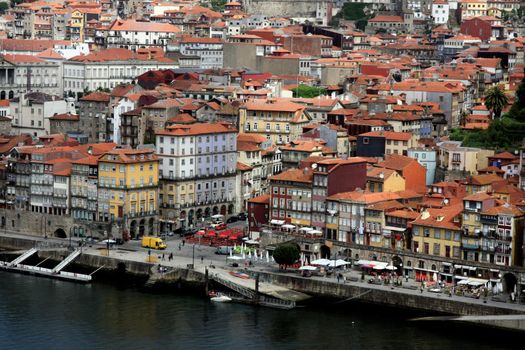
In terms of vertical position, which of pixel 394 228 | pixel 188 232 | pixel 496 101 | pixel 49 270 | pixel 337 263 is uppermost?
pixel 496 101

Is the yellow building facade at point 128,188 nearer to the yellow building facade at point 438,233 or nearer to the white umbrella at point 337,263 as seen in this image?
the white umbrella at point 337,263

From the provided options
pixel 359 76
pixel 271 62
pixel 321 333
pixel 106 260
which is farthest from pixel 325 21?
pixel 321 333

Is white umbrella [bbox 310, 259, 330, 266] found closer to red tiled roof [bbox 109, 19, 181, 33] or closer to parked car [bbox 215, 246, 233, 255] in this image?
parked car [bbox 215, 246, 233, 255]

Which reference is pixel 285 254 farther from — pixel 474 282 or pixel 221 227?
pixel 221 227

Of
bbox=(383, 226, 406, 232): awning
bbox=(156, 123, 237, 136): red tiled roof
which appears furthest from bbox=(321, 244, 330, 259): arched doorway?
bbox=(156, 123, 237, 136): red tiled roof

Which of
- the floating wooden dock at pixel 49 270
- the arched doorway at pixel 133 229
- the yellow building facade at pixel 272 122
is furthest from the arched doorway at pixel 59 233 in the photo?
the yellow building facade at pixel 272 122

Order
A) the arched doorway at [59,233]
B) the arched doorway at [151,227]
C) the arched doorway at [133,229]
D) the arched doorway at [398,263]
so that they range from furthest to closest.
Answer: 1. the arched doorway at [59,233]
2. the arched doorway at [151,227]
3. the arched doorway at [133,229]
4. the arched doorway at [398,263]

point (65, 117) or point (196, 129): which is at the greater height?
point (196, 129)

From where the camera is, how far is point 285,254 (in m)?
75.4

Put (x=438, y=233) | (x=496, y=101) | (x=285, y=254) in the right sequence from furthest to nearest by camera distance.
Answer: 1. (x=496, y=101)
2. (x=285, y=254)
3. (x=438, y=233)

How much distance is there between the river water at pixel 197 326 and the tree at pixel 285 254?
417cm

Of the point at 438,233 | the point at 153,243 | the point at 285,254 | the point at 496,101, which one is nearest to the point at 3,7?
the point at 496,101

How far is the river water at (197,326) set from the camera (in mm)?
65750

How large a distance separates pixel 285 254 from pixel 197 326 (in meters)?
8.59
